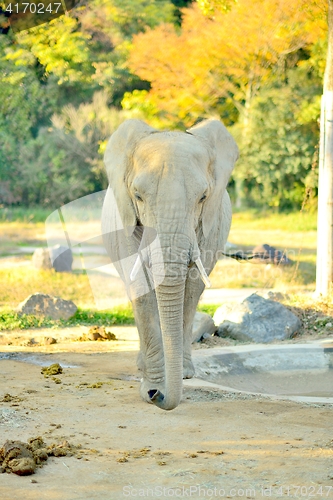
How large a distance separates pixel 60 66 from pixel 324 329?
15.9 m

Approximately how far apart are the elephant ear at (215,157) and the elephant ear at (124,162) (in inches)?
15.5

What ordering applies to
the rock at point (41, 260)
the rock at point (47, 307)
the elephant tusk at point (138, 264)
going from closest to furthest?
the elephant tusk at point (138, 264) → the rock at point (47, 307) → the rock at point (41, 260)

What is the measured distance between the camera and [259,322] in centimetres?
865

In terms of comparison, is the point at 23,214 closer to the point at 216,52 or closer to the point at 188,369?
the point at 216,52

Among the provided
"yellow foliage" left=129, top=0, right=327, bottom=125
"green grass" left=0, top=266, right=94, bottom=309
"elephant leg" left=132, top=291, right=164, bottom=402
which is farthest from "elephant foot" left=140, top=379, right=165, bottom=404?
"yellow foliage" left=129, top=0, right=327, bottom=125

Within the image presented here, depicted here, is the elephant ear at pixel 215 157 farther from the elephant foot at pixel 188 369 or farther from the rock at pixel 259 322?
the rock at pixel 259 322

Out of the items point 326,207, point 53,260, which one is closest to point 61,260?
point 53,260

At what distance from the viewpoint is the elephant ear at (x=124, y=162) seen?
5.29 meters

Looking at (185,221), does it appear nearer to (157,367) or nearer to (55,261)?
(157,367)

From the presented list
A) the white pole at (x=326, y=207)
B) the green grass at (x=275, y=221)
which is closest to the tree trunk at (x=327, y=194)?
the white pole at (x=326, y=207)

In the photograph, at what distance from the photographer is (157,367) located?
Result: 5.79m

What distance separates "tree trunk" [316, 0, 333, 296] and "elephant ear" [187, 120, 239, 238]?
187 inches

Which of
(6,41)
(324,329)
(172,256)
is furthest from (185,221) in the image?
(6,41)

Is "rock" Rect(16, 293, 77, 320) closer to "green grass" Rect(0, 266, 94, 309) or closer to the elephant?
"green grass" Rect(0, 266, 94, 309)
